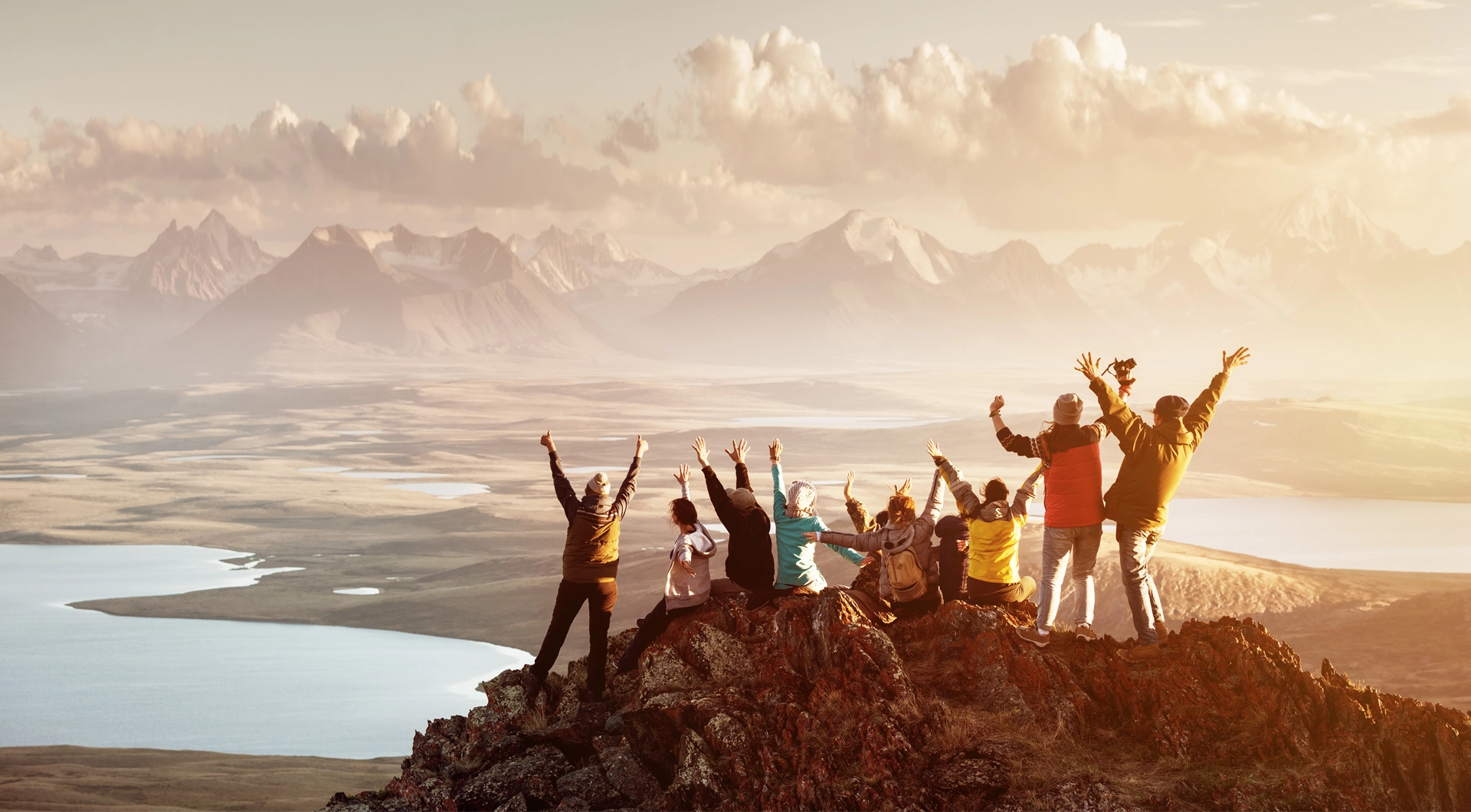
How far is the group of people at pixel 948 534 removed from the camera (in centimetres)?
1203

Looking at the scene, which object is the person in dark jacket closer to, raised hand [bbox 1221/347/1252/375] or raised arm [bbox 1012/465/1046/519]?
raised hand [bbox 1221/347/1252/375]

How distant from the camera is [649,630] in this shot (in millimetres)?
14289

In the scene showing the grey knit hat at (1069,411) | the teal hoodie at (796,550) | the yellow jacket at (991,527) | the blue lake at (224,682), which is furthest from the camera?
the blue lake at (224,682)

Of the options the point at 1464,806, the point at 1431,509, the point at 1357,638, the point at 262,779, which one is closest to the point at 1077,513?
the point at 1464,806

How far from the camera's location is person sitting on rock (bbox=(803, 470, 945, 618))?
13.2m

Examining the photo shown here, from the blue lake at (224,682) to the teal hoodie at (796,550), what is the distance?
2864 inches

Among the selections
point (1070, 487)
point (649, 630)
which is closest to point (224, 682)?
point (649, 630)

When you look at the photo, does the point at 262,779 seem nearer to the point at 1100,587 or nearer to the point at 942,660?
the point at 1100,587

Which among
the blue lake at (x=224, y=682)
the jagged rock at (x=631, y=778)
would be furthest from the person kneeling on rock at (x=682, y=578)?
the blue lake at (x=224, y=682)

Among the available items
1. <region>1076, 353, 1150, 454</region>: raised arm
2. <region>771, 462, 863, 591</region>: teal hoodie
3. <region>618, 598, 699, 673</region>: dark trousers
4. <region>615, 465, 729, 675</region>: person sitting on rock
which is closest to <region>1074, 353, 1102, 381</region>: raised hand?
<region>1076, 353, 1150, 454</region>: raised arm

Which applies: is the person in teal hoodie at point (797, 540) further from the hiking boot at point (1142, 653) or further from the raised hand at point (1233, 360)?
the raised hand at point (1233, 360)

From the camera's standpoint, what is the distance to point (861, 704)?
1254cm

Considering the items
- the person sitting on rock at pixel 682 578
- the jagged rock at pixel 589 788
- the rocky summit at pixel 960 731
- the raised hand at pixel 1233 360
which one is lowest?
the jagged rock at pixel 589 788

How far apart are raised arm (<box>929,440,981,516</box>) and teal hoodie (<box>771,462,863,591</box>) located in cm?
147
